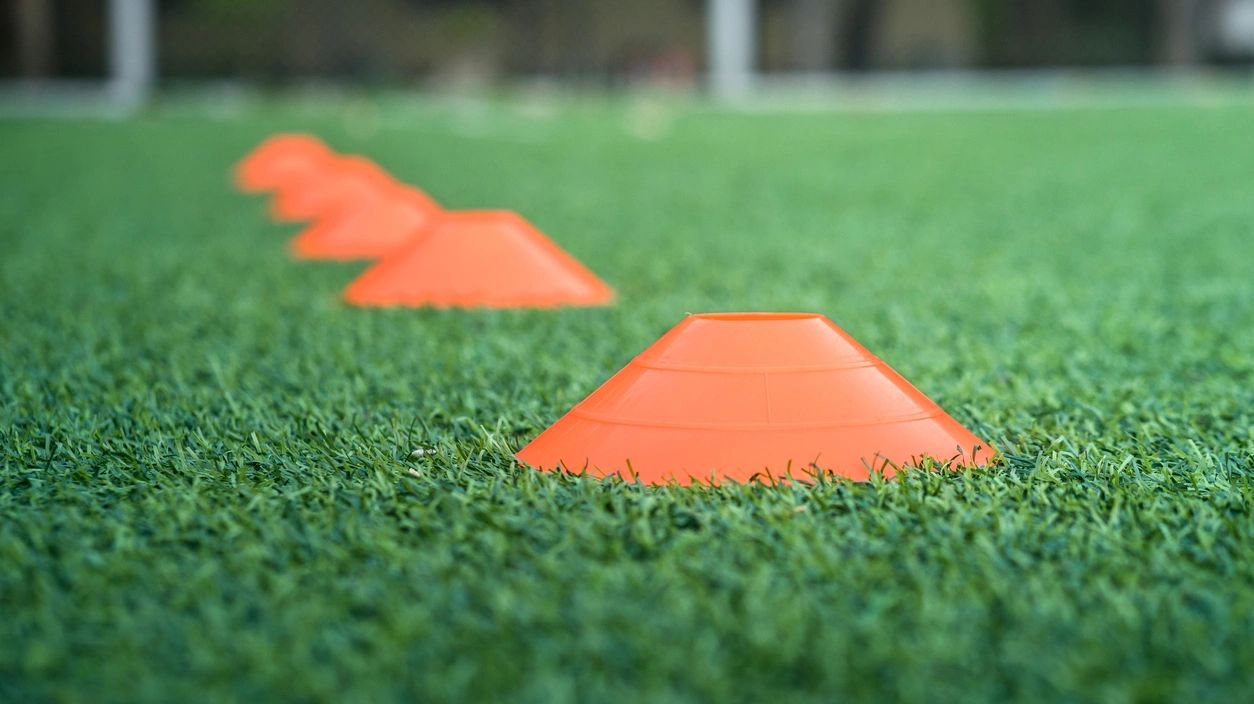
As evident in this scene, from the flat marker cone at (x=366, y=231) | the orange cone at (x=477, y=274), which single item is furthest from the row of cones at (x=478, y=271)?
the flat marker cone at (x=366, y=231)

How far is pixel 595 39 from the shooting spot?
17109 millimetres

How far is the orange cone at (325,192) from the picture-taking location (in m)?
4.73

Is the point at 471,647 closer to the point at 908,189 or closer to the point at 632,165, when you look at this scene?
the point at 908,189

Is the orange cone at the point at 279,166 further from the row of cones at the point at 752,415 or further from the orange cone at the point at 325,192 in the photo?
the row of cones at the point at 752,415

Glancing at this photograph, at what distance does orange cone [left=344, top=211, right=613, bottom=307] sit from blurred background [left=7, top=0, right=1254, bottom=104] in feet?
38.8

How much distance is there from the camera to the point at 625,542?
1.29 metres

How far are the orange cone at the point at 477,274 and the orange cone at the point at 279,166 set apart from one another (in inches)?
120

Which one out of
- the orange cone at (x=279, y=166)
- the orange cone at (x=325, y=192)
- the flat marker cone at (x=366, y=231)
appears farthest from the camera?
the orange cone at (x=279, y=166)

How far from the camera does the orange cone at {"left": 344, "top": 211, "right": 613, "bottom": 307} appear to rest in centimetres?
287

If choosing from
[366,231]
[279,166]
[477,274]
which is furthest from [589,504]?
[279,166]

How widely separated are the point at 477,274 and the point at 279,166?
393 centimetres

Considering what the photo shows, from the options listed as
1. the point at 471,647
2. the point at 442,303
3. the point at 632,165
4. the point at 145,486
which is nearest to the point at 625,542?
the point at 471,647

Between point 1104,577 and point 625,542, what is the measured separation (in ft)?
1.25

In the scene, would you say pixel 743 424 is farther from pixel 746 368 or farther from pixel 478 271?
pixel 478 271
